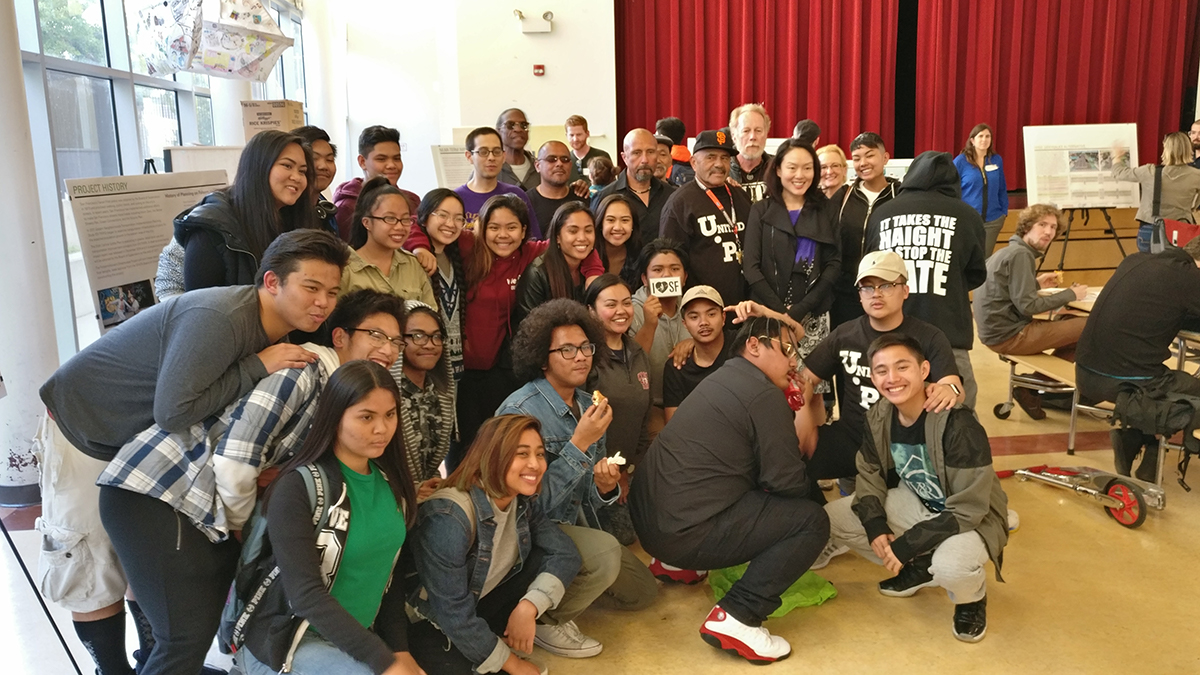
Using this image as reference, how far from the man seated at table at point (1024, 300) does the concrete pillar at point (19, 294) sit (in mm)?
4795

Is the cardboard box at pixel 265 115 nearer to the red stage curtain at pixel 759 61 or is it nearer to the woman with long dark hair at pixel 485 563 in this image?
the woman with long dark hair at pixel 485 563

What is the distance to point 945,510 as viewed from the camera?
304cm

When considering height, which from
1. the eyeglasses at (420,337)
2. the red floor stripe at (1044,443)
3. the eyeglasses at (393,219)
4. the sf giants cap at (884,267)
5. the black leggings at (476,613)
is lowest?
the red floor stripe at (1044,443)

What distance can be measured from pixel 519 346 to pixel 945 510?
159cm

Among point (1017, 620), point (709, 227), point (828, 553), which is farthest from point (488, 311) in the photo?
point (1017, 620)

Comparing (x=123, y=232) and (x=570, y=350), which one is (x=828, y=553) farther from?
(x=123, y=232)

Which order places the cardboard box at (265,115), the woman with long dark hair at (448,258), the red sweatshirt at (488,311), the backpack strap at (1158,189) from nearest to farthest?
the woman with long dark hair at (448,258), the red sweatshirt at (488,311), the cardboard box at (265,115), the backpack strap at (1158,189)

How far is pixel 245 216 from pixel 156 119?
4212 mm

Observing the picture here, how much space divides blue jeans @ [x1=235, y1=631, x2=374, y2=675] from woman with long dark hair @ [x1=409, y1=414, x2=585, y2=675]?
337mm

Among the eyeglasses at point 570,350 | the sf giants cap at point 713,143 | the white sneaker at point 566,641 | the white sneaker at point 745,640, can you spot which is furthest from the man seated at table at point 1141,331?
the white sneaker at point 566,641

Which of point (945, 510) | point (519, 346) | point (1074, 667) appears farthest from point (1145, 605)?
point (519, 346)

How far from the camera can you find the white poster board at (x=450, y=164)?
6.06 meters

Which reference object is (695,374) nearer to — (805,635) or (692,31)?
(805,635)

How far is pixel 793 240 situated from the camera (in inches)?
160
